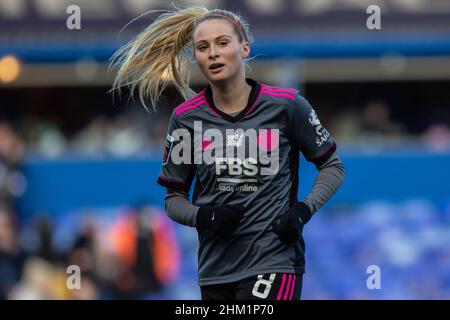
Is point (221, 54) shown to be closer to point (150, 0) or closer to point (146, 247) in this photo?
point (146, 247)

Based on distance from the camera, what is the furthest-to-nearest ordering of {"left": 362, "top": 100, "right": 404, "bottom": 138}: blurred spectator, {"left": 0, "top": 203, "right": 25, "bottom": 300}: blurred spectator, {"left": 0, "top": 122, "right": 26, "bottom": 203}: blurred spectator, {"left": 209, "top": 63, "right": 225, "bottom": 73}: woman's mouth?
{"left": 362, "top": 100, "right": 404, "bottom": 138}: blurred spectator < {"left": 0, "top": 122, "right": 26, "bottom": 203}: blurred spectator < {"left": 0, "top": 203, "right": 25, "bottom": 300}: blurred spectator < {"left": 209, "top": 63, "right": 225, "bottom": 73}: woman's mouth

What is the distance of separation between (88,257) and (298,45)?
→ 4.45 meters

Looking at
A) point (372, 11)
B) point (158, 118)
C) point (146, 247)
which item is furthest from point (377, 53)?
point (146, 247)

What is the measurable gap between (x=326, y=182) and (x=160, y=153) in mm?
8763

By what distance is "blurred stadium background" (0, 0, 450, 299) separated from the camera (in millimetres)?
12969

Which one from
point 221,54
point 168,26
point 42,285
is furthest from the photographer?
point 42,285

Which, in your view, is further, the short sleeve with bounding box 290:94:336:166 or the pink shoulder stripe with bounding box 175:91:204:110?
the pink shoulder stripe with bounding box 175:91:204:110

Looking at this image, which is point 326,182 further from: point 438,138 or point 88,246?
point 438,138

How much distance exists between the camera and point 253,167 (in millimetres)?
5379

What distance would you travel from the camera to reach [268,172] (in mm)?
5395

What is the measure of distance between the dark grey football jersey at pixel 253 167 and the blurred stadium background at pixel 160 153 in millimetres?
6498

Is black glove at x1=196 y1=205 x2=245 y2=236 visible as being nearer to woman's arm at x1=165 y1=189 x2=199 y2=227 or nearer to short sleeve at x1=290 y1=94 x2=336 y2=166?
woman's arm at x1=165 y1=189 x2=199 y2=227

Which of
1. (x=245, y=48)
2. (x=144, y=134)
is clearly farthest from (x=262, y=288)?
(x=144, y=134)

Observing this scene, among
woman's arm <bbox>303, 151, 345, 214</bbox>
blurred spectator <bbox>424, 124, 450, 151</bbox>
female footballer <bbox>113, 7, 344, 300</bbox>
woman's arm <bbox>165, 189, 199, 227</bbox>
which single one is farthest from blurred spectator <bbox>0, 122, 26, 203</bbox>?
woman's arm <bbox>303, 151, 345, 214</bbox>
